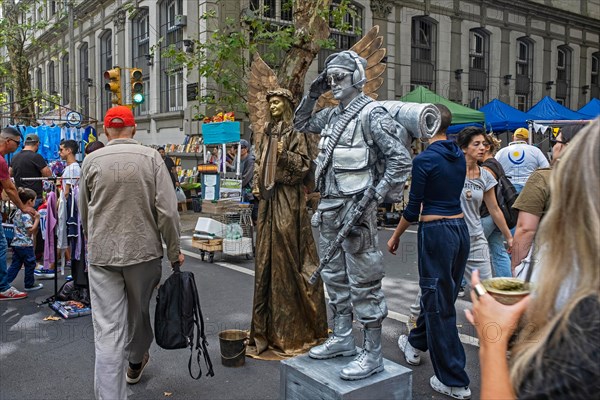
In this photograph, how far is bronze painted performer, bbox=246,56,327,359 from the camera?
183 inches

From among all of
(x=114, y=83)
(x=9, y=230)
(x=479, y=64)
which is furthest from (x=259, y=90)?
(x=479, y=64)

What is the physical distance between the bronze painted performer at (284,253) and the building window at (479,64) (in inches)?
796

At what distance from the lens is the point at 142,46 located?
851 inches

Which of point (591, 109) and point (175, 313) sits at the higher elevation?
point (591, 109)

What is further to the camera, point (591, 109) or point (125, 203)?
point (591, 109)

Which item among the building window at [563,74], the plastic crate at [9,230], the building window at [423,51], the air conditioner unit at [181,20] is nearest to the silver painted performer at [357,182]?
the plastic crate at [9,230]

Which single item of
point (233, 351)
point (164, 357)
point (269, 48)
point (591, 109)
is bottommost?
point (164, 357)

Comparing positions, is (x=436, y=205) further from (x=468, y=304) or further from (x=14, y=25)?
(x=14, y=25)

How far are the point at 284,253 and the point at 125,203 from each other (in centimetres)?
156

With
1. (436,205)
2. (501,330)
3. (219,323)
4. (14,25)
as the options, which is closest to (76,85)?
(14,25)

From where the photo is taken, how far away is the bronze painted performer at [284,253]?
466 cm

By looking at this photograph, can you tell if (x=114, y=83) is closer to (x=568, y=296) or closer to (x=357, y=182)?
(x=357, y=182)

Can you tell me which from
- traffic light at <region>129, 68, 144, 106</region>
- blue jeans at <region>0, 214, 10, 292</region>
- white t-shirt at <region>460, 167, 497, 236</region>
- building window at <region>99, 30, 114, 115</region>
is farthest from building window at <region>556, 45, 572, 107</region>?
blue jeans at <region>0, 214, 10, 292</region>

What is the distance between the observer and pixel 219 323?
19.2ft
